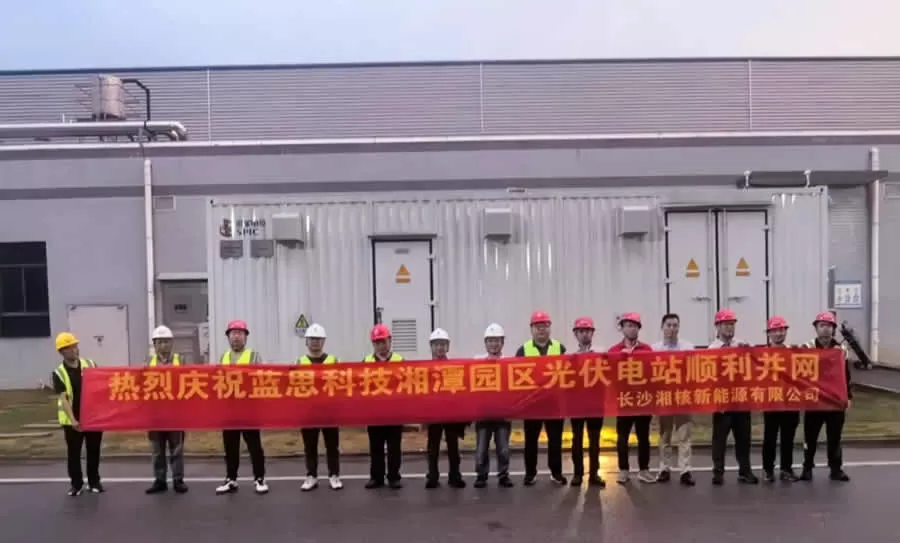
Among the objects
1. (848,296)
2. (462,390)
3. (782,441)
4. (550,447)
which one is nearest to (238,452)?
(462,390)

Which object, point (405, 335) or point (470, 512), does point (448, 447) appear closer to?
point (470, 512)

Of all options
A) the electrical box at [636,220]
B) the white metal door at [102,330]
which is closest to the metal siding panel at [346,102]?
the white metal door at [102,330]

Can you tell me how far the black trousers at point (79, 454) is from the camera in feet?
22.1

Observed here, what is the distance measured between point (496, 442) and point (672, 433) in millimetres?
1862

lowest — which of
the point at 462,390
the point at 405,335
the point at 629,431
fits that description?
the point at 629,431

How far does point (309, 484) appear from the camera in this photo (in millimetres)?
6727

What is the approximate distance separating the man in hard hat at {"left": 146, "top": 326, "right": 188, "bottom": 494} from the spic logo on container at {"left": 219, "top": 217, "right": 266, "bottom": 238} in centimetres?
305

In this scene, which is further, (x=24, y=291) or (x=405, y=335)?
(x=24, y=291)

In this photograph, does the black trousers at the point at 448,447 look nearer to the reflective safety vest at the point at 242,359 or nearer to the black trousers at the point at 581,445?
the black trousers at the point at 581,445

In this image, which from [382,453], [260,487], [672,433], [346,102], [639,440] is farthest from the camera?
[346,102]

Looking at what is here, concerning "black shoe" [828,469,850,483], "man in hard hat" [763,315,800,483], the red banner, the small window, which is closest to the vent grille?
the red banner

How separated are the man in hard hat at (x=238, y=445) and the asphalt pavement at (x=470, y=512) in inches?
5.5

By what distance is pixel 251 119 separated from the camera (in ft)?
58.4

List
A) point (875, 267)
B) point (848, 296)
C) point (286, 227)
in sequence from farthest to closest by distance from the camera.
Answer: point (848, 296) < point (875, 267) < point (286, 227)
